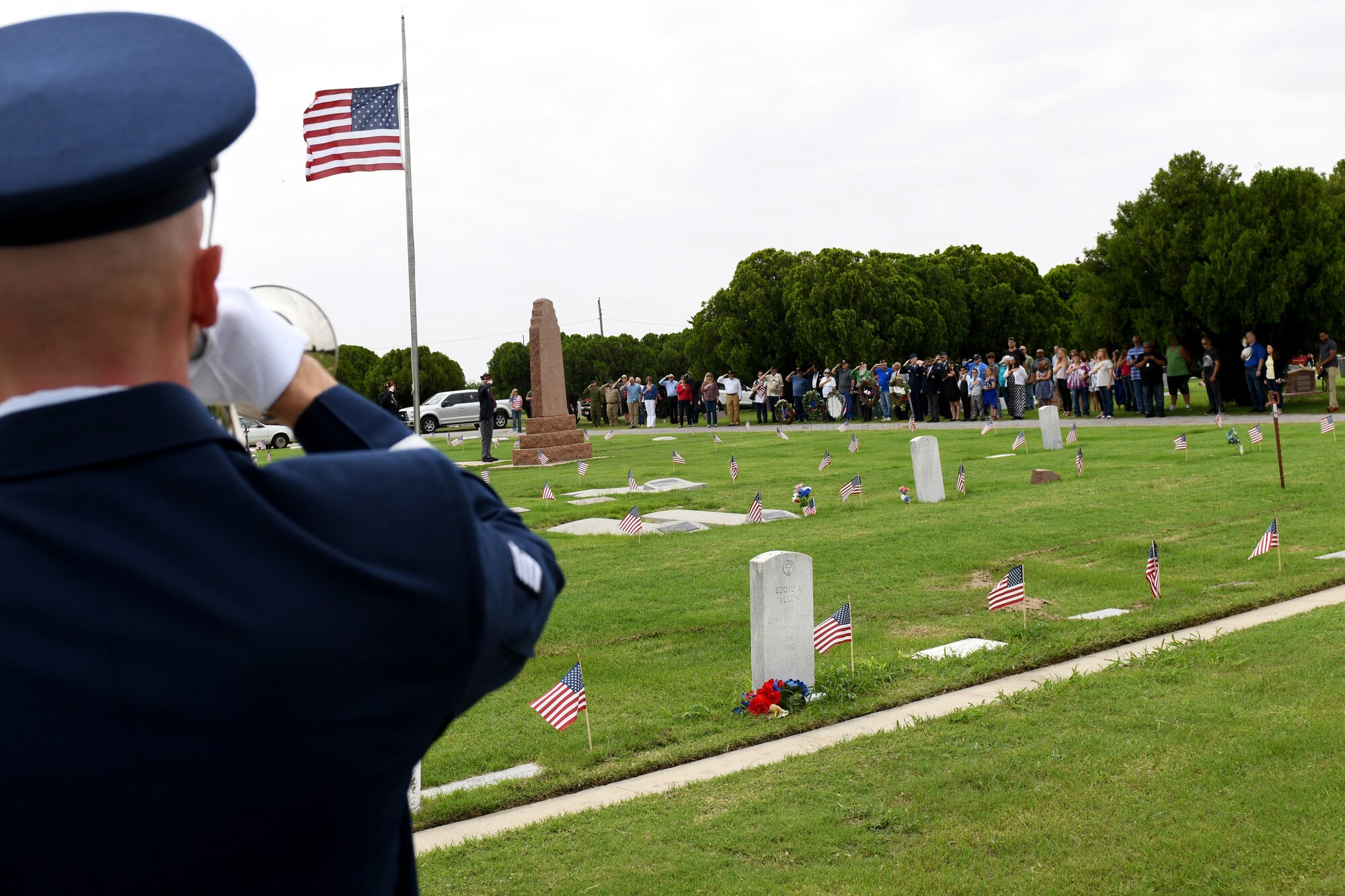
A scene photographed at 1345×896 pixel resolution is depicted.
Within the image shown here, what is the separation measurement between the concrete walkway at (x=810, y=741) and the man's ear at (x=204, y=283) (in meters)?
4.51

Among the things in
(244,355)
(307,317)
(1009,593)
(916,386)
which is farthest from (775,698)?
(916,386)

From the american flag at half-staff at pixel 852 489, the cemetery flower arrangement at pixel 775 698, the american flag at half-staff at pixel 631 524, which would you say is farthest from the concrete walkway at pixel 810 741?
the american flag at half-staff at pixel 852 489

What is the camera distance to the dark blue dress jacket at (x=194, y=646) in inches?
41.8

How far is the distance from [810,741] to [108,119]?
5.87 m

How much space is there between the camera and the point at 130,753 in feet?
3.49

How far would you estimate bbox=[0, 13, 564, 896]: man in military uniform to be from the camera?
1061 mm

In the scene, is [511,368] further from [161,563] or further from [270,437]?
[161,563]

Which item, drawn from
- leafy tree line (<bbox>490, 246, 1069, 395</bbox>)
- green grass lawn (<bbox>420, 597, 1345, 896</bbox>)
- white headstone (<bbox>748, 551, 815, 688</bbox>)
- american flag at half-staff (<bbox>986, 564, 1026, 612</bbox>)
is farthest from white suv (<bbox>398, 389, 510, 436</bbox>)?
green grass lawn (<bbox>420, 597, 1345, 896</bbox>)

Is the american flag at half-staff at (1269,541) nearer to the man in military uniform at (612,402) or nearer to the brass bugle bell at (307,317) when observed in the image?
the brass bugle bell at (307,317)

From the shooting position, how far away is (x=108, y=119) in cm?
109

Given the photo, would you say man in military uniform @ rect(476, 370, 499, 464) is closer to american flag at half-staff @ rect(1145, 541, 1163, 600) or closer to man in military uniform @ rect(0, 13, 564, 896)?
american flag at half-staff @ rect(1145, 541, 1163, 600)

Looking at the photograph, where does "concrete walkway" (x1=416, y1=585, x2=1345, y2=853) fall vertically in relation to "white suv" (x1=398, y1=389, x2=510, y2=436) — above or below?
below

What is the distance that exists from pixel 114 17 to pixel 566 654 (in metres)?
7.73

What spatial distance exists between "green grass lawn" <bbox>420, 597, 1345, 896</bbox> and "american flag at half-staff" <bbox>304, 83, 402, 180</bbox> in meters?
11.0
